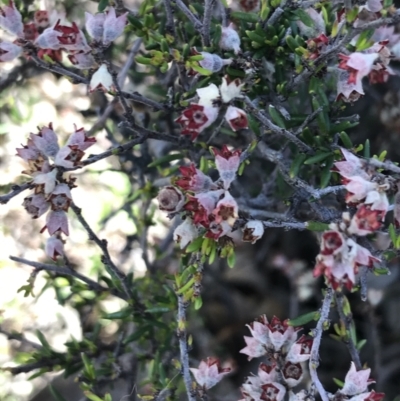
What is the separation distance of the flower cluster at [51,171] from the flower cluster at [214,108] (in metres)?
0.29

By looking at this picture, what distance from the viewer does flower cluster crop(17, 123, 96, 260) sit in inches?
53.6

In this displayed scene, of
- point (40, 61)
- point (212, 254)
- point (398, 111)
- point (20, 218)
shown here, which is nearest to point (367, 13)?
point (212, 254)

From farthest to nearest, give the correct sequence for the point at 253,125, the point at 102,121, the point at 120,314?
the point at 102,121 → the point at 120,314 → the point at 253,125

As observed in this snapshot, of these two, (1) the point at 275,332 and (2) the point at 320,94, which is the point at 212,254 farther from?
(2) the point at 320,94

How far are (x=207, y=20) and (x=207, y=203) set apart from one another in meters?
0.50

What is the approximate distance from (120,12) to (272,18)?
42cm

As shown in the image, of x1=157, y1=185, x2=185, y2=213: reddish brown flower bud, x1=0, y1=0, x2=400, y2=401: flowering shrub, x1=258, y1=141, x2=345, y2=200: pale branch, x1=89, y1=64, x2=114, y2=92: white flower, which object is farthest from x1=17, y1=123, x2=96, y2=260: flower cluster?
x1=258, y1=141, x2=345, y2=200: pale branch

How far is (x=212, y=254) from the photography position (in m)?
1.42

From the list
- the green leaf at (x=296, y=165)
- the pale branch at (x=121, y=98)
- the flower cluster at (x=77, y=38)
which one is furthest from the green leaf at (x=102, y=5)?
the green leaf at (x=296, y=165)

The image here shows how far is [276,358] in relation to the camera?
149 centimetres

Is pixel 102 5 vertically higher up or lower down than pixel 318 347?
higher up

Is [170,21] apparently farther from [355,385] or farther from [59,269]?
[355,385]

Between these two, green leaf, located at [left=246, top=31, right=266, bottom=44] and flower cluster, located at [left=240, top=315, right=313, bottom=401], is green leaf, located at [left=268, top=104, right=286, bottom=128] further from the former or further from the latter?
flower cluster, located at [left=240, top=315, right=313, bottom=401]

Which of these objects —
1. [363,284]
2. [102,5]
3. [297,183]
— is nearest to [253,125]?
[297,183]
